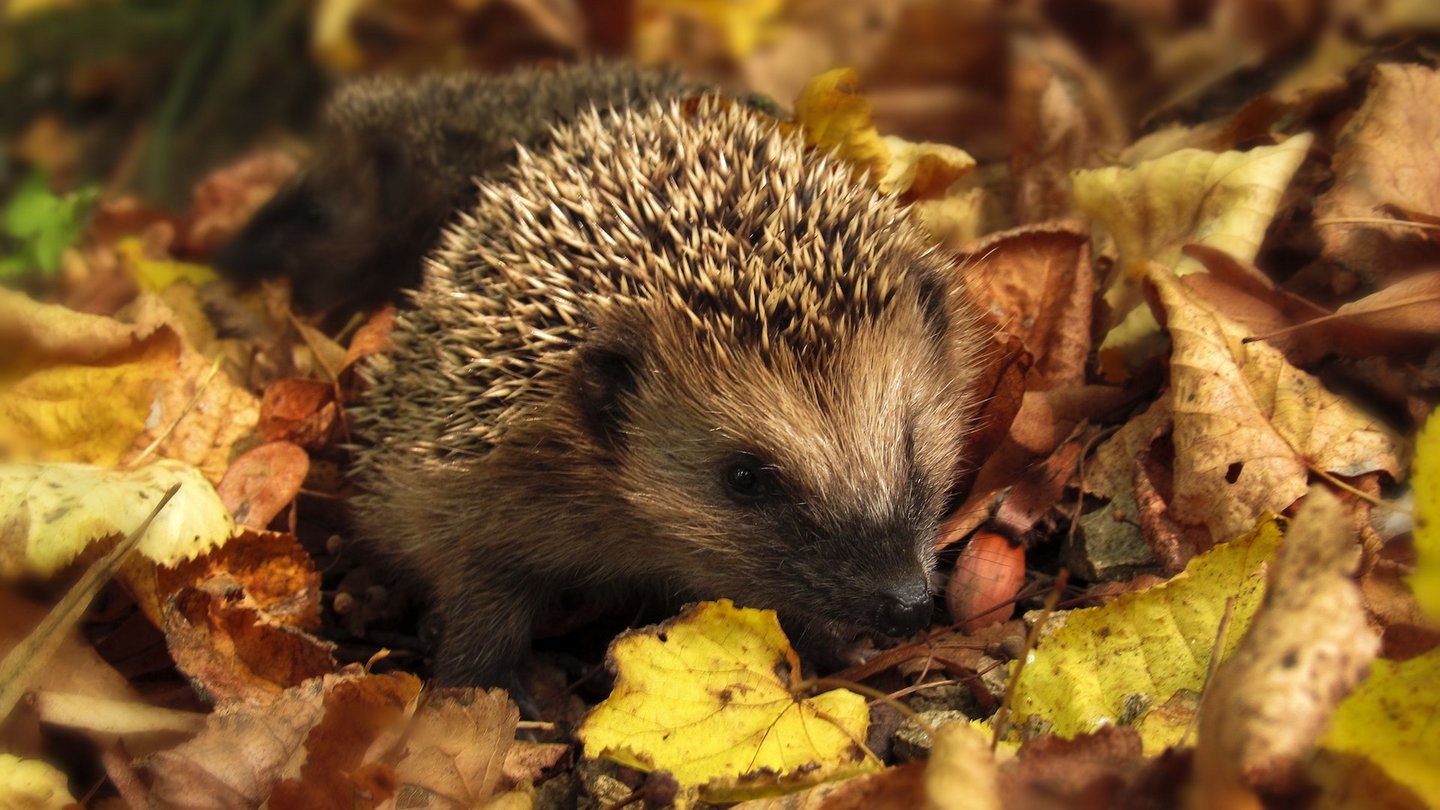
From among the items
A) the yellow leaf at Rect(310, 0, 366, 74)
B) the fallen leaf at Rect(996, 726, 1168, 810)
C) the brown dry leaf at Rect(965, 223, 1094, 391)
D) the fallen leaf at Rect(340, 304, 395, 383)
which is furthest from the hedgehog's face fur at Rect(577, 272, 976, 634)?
the yellow leaf at Rect(310, 0, 366, 74)

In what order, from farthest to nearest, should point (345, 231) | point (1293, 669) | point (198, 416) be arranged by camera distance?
point (345, 231) → point (198, 416) → point (1293, 669)

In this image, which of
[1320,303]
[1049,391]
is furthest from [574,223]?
[1320,303]

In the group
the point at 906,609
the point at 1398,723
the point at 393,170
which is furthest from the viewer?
the point at 393,170

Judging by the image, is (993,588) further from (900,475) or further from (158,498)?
(158,498)

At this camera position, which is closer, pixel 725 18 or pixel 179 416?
pixel 179 416

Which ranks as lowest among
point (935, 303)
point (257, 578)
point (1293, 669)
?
point (257, 578)

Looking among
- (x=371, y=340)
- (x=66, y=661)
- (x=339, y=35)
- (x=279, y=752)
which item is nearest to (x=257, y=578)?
(x=66, y=661)

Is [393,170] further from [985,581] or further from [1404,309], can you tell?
[1404,309]
